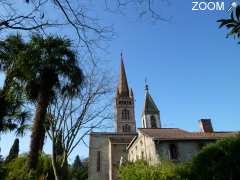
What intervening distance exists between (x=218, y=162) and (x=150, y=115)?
1843 inches

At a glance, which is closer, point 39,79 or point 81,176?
point 39,79

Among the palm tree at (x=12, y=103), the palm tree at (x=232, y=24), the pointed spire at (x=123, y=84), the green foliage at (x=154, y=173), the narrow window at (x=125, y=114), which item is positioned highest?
the pointed spire at (x=123, y=84)

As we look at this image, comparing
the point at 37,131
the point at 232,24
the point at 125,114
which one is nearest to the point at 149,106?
the point at 125,114

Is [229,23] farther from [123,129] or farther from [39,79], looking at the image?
[123,129]

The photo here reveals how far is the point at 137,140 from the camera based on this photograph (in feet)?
100

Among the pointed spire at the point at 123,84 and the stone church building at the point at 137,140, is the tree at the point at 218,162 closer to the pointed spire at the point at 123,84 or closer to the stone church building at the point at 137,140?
the stone church building at the point at 137,140

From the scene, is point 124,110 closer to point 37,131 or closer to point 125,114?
point 125,114

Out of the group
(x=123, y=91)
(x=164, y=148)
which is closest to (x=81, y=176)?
(x=123, y=91)

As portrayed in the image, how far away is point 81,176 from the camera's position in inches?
2172

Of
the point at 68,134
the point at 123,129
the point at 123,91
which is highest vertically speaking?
the point at 123,91

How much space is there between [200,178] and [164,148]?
8468mm

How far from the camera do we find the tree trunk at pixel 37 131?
37.4 feet

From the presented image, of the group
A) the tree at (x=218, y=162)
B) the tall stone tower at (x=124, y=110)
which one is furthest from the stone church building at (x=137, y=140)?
the tree at (x=218, y=162)

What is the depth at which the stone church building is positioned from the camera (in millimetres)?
22438
